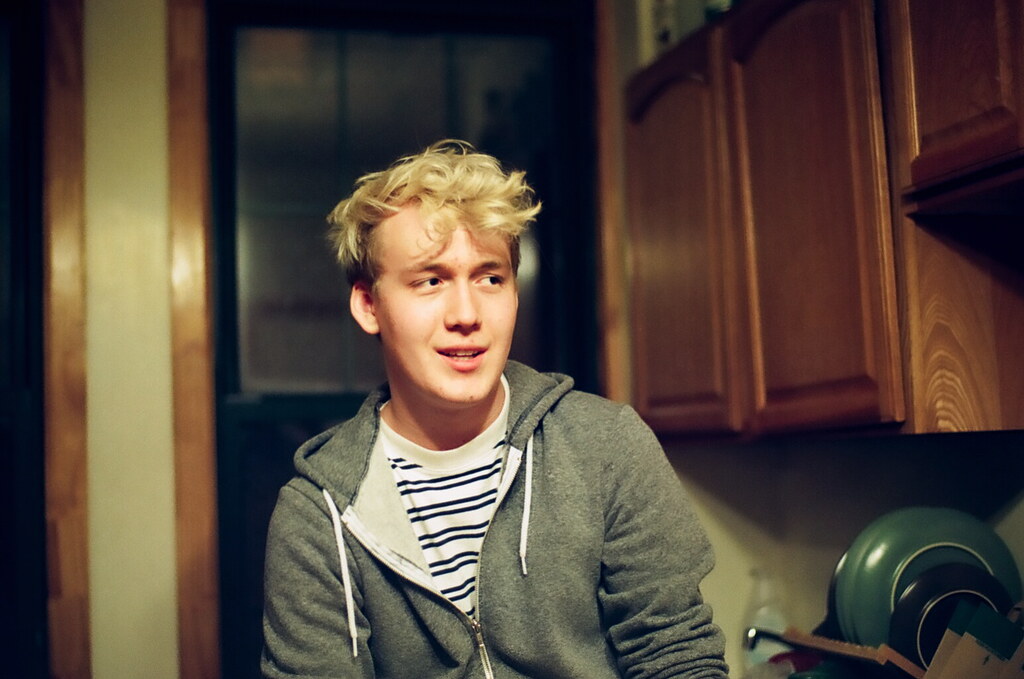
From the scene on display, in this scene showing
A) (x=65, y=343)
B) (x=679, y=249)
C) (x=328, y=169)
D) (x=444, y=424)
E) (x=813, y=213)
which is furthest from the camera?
(x=328, y=169)

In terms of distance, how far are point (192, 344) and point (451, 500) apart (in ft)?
3.05

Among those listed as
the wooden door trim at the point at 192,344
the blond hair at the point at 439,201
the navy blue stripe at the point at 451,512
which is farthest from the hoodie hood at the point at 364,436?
the wooden door trim at the point at 192,344

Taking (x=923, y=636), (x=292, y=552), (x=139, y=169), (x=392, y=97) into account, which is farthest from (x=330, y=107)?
(x=923, y=636)

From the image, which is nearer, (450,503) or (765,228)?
(450,503)

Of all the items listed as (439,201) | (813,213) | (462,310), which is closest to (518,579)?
(462,310)

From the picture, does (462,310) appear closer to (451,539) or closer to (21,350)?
(451,539)

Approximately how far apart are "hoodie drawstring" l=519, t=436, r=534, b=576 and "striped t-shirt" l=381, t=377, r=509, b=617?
0.04 meters

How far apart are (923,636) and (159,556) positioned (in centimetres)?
155

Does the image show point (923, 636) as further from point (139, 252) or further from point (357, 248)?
point (139, 252)

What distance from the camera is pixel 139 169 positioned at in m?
2.20

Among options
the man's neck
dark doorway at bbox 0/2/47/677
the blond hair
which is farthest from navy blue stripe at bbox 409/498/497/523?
dark doorway at bbox 0/2/47/677

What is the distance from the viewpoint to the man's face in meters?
1.45

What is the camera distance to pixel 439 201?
1454mm

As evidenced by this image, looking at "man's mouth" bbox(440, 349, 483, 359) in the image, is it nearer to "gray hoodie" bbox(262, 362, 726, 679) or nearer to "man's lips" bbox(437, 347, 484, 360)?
"man's lips" bbox(437, 347, 484, 360)
